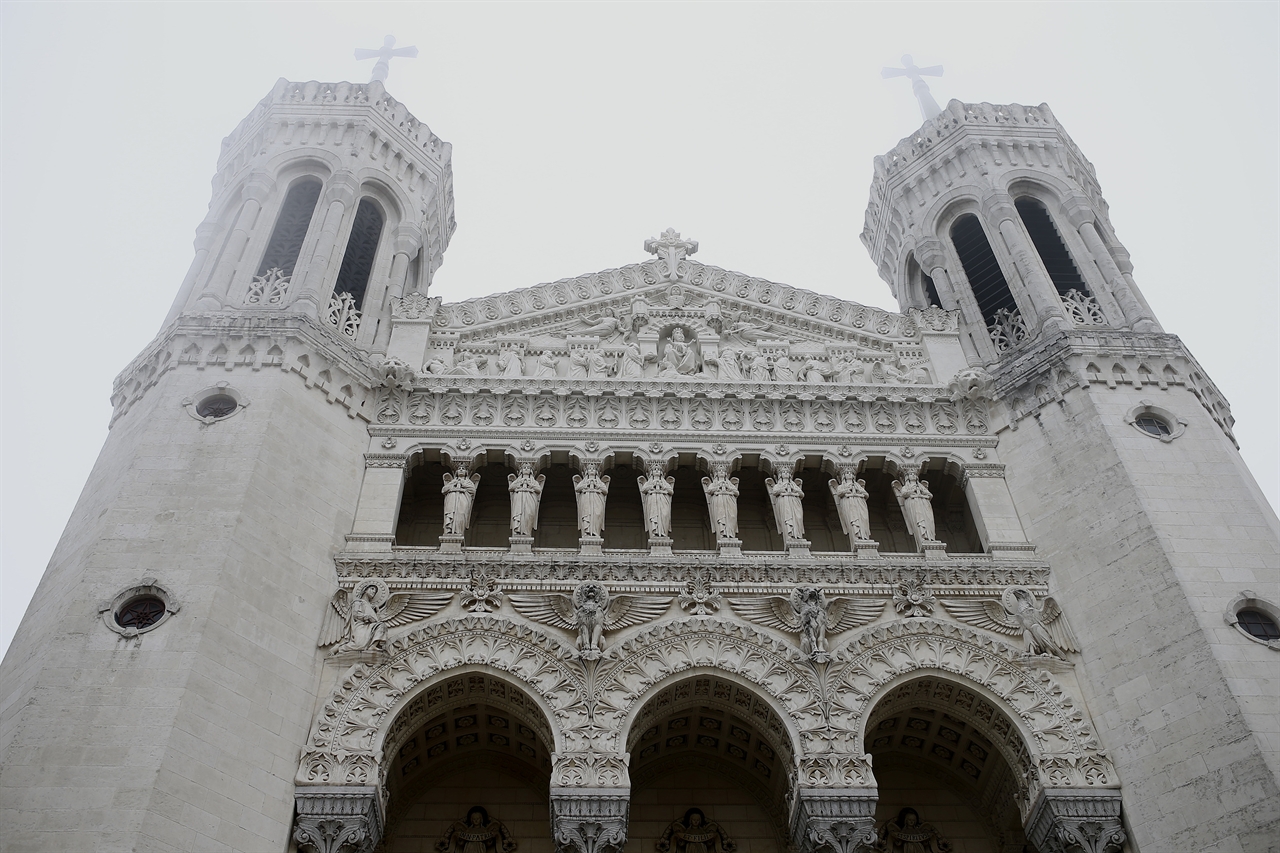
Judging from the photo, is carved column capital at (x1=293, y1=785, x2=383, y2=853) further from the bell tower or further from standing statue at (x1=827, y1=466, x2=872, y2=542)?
the bell tower

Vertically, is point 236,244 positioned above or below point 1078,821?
above

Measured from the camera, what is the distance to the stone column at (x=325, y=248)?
68.1ft

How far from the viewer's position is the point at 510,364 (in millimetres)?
21453

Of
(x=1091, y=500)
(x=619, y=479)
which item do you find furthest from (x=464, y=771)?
(x=1091, y=500)

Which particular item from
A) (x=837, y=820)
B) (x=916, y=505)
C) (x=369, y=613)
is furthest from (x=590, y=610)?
(x=916, y=505)

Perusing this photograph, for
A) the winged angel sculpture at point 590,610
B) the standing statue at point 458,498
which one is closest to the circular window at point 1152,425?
the winged angel sculpture at point 590,610

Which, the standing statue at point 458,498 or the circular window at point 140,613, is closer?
the circular window at point 140,613

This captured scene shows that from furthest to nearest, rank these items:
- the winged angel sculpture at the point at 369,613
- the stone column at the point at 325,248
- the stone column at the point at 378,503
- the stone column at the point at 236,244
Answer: the stone column at the point at 325,248 < the stone column at the point at 236,244 < the stone column at the point at 378,503 < the winged angel sculpture at the point at 369,613

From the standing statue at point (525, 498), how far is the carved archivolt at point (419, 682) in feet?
6.62

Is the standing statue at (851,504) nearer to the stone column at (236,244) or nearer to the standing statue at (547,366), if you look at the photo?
the standing statue at (547,366)

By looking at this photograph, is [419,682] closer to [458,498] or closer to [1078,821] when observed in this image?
[458,498]

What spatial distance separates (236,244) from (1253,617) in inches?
775

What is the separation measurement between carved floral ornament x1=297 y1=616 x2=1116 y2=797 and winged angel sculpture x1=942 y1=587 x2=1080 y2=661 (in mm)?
351

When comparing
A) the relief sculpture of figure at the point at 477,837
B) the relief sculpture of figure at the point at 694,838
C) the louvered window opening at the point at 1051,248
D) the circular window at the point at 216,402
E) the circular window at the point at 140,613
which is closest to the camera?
the circular window at the point at 140,613
